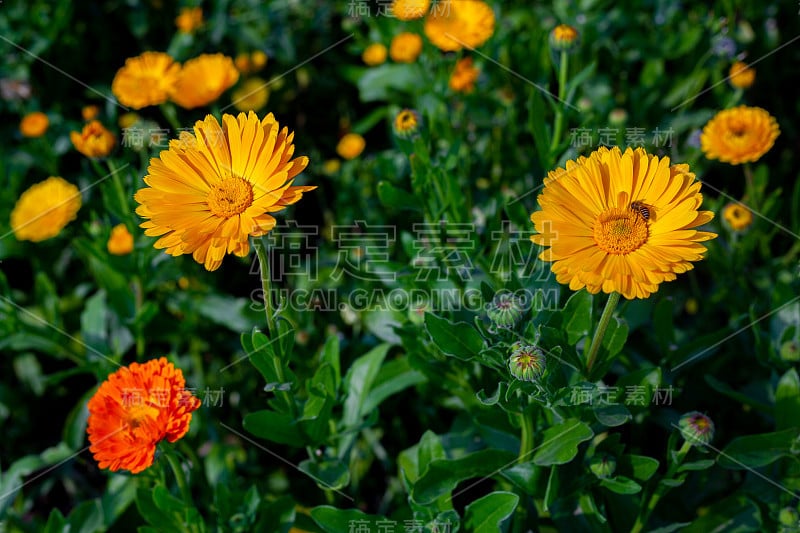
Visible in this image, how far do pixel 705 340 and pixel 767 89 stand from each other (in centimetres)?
180

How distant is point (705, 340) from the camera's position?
1888mm

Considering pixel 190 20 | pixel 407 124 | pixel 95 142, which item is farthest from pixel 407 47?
pixel 95 142

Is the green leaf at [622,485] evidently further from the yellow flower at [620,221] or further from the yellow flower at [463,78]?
the yellow flower at [463,78]

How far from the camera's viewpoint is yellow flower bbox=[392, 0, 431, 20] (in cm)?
233

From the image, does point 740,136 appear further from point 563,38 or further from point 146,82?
point 146,82

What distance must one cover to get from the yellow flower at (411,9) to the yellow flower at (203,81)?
71 cm

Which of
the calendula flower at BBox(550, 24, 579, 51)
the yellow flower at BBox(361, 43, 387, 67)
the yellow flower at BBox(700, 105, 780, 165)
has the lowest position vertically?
the yellow flower at BBox(700, 105, 780, 165)

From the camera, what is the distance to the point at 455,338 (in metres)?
1.56

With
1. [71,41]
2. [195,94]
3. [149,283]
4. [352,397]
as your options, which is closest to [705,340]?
[352,397]

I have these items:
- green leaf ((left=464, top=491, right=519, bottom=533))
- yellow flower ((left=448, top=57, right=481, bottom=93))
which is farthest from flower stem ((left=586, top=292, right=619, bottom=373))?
yellow flower ((left=448, top=57, right=481, bottom=93))

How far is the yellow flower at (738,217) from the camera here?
7.00 ft

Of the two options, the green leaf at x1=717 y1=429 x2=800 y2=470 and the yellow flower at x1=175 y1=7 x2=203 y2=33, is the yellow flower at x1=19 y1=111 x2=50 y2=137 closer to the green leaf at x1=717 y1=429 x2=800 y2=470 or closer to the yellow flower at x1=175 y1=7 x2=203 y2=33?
the yellow flower at x1=175 y1=7 x2=203 y2=33

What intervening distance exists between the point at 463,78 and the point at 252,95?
39.5 inches

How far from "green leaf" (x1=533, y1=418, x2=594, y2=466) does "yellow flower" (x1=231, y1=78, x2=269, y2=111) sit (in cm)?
207
